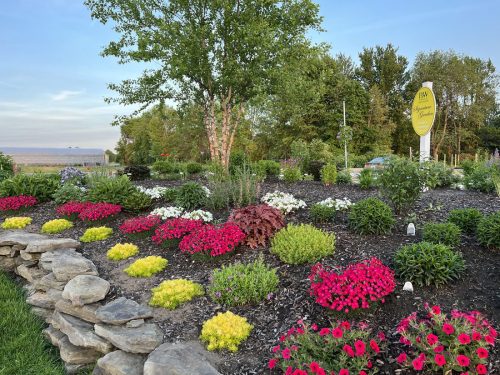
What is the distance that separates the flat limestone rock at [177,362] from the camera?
266cm

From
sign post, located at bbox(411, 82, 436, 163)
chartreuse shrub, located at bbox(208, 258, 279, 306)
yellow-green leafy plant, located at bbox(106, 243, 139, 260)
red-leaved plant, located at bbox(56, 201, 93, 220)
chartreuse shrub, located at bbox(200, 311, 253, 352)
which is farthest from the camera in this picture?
sign post, located at bbox(411, 82, 436, 163)

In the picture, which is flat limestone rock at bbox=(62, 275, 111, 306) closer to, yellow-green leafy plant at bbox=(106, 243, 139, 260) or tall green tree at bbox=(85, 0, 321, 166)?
yellow-green leafy plant at bbox=(106, 243, 139, 260)

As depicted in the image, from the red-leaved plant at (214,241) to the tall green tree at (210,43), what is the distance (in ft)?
19.6

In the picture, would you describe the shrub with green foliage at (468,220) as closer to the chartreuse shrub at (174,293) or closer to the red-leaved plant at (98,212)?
the chartreuse shrub at (174,293)

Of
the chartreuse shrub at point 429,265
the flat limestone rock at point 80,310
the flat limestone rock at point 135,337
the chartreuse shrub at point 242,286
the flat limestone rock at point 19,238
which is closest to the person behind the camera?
the flat limestone rock at point 135,337

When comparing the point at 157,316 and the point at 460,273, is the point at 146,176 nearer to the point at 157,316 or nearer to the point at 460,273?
the point at 157,316

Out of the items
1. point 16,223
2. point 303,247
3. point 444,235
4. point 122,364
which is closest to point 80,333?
point 122,364

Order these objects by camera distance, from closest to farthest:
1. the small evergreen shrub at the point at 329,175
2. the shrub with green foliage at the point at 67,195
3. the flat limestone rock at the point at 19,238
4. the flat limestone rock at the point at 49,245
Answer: the flat limestone rock at the point at 49,245 → the flat limestone rock at the point at 19,238 → the shrub with green foliage at the point at 67,195 → the small evergreen shrub at the point at 329,175

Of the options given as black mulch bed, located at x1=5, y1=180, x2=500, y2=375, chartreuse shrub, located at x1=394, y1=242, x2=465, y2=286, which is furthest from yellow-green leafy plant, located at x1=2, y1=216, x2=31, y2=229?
chartreuse shrub, located at x1=394, y1=242, x2=465, y2=286

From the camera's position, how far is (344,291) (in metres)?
3.09

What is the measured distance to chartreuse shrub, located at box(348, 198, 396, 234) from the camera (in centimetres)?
478

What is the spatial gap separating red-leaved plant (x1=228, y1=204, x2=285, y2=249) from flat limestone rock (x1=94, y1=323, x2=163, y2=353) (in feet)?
6.00

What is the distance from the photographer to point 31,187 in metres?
8.70

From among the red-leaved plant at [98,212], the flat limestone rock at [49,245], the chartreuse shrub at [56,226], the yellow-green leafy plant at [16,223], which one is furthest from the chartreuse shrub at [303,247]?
the yellow-green leafy plant at [16,223]
